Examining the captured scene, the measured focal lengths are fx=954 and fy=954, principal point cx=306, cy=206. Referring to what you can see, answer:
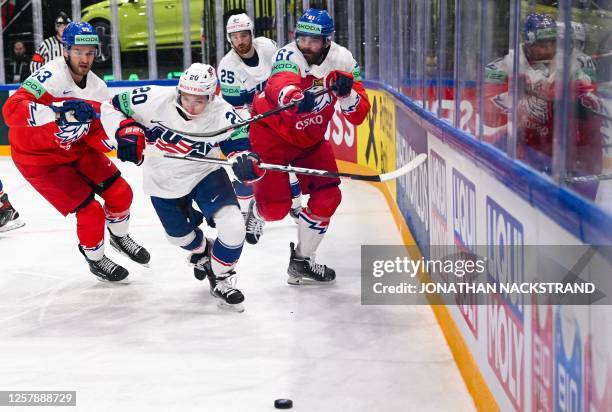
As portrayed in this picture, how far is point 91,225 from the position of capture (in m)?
4.48

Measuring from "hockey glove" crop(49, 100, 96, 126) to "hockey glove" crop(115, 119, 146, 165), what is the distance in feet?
1.49

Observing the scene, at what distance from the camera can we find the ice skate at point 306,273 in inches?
177

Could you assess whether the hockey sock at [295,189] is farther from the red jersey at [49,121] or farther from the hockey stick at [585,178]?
the hockey stick at [585,178]

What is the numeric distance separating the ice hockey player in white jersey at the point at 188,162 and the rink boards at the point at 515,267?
0.84 m

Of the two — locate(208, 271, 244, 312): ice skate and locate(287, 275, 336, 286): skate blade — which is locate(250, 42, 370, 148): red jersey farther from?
locate(208, 271, 244, 312): ice skate

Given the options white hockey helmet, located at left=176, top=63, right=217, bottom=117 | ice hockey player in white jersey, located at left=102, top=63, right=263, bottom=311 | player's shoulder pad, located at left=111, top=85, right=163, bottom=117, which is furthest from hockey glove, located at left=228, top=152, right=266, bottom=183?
player's shoulder pad, located at left=111, top=85, right=163, bottom=117

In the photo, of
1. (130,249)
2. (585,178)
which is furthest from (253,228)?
(585,178)

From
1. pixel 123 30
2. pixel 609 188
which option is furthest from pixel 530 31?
pixel 123 30

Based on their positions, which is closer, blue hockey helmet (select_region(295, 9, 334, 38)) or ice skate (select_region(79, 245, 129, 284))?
blue hockey helmet (select_region(295, 9, 334, 38))

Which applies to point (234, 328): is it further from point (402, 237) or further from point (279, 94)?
point (402, 237)

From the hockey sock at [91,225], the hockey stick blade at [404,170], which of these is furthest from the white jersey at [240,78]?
the hockey stick blade at [404,170]

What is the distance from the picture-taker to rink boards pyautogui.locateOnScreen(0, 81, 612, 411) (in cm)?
179

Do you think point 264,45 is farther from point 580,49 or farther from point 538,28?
point 580,49

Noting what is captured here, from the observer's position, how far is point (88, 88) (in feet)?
15.0
